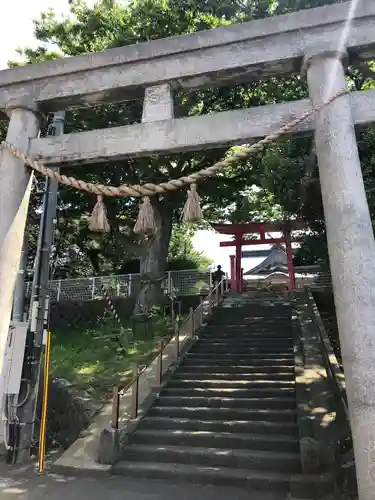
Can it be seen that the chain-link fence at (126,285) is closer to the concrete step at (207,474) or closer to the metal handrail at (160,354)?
the metal handrail at (160,354)

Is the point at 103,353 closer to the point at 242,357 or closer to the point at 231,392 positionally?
the point at 242,357

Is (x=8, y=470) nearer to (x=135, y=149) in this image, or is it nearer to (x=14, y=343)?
(x=14, y=343)

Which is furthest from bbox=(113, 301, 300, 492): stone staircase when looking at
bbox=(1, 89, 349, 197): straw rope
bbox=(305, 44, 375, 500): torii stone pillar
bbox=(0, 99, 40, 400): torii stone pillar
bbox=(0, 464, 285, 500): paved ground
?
bbox=(1, 89, 349, 197): straw rope

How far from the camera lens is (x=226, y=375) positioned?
8797 mm

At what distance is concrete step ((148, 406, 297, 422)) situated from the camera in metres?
6.88

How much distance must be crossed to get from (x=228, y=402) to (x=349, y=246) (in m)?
4.88

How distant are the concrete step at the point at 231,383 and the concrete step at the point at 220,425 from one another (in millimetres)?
1179

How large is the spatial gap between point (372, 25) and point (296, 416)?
575 centimetres

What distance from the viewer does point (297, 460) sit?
562cm

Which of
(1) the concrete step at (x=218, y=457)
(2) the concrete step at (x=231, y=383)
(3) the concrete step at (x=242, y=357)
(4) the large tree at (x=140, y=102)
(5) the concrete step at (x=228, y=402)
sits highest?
(4) the large tree at (x=140, y=102)

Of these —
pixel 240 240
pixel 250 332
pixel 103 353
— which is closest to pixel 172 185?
pixel 250 332

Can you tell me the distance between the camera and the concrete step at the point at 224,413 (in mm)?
6880

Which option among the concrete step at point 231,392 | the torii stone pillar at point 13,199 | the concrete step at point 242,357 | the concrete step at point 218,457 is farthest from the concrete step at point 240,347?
the torii stone pillar at point 13,199

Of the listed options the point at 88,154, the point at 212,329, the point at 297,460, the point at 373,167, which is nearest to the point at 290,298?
the point at 212,329
